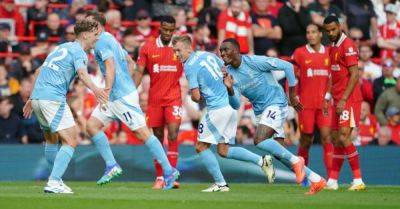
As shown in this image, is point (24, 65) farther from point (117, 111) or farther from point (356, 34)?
point (356, 34)

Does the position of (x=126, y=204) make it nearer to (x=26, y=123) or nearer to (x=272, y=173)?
(x=272, y=173)

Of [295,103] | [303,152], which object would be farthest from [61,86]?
[303,152]

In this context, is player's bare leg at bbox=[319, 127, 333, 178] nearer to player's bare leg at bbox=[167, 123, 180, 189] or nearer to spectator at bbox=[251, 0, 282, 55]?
player's bare leg at bbox=[167, 123, 180, 189]

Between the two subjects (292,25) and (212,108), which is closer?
(212,108)

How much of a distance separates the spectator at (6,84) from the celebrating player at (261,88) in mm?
7053

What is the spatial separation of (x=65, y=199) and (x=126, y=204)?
3.14 feet

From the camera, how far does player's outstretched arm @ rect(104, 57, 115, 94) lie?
17603 mm

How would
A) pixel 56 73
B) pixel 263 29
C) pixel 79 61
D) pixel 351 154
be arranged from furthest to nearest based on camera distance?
1. pixel 263 29
2. pixel 351 154
3. pixel 56 73
4. pixel 79 61

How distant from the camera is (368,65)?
2642 centimetres

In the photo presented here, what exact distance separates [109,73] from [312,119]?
488 centimetres

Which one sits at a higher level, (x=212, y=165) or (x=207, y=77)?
(x=207, y=77)

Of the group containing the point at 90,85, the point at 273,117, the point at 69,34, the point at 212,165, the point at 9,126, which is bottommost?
the point at 9,126

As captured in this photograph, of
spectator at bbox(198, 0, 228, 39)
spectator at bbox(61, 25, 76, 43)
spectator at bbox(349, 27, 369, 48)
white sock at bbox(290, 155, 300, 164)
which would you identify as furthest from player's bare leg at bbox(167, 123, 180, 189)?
spectator at bbox(349, 27, 369, 48)

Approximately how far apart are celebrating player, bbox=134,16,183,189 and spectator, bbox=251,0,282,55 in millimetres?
6207
